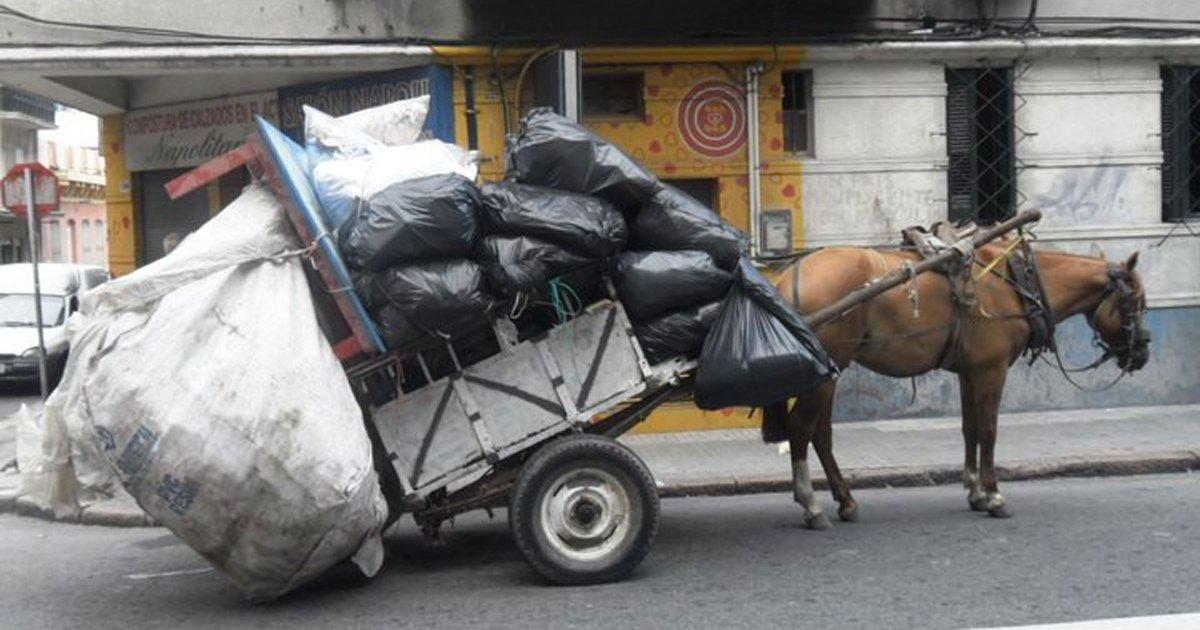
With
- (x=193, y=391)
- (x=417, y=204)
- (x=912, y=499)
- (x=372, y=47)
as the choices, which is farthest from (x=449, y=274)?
(x=372, y=47)

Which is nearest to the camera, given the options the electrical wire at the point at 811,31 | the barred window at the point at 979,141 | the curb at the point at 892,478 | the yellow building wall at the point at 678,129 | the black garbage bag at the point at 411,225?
the black garbage bag at the point at 411,225

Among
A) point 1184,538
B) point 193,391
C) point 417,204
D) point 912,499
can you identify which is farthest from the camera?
point 912,499

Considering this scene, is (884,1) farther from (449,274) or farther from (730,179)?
(449,274)

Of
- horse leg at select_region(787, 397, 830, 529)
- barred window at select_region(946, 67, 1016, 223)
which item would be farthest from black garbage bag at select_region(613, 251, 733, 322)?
barred window at select_region(946, 67, 1016, 223)

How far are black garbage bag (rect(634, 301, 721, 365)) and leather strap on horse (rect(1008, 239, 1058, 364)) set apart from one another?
2555mm

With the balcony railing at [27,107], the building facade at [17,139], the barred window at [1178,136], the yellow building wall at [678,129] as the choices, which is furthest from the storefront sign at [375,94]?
the building facade at [17,139]

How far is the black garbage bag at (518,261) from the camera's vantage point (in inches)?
275

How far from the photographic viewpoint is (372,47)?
40.8 feet

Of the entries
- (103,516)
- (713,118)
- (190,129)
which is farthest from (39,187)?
(713,118)

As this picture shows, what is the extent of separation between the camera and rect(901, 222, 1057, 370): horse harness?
8727mm

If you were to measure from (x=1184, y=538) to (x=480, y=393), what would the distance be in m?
4.33

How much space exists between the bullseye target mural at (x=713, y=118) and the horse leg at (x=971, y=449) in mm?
4609

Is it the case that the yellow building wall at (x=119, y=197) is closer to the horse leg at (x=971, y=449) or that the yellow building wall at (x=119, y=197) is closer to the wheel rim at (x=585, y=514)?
the wheel rim at (x=585, y=514)

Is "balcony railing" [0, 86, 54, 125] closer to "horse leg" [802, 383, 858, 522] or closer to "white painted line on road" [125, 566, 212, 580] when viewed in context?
"white painted line on road" [125, 566, 212, 580]
